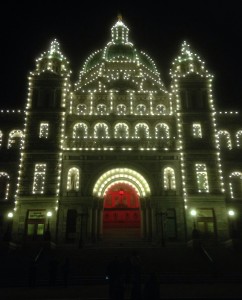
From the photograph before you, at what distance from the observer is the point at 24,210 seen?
33.7 meters

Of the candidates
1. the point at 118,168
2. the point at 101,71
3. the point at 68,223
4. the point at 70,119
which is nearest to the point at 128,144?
the point at 118,168

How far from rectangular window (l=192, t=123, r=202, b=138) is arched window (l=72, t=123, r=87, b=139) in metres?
11.4

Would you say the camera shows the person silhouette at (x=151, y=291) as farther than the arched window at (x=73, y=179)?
No

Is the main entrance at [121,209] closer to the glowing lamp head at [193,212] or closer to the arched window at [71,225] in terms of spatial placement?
the arched window at [71,225]

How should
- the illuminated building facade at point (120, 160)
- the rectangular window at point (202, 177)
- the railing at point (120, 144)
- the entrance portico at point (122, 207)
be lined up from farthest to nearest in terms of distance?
the railing at point (120, 144) → the rectangular window at point (202, 177) → the entrance portico at point (122, 207) → the illuminated building facade at point (120, 160)

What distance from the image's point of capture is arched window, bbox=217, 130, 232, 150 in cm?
4016

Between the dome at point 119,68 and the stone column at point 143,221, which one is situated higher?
the dome at point 119,68

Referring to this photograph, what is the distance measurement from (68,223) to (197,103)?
Result: 18.5 meters

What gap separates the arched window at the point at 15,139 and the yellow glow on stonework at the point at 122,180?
33.7ft

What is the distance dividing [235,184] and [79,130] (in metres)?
17.5

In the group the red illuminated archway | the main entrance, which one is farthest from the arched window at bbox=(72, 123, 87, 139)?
the red illuminated archway

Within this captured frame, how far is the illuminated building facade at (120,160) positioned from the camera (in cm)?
3409

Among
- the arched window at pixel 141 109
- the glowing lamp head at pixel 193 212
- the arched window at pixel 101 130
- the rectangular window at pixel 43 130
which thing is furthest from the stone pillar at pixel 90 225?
the arched window at pixel 141 109

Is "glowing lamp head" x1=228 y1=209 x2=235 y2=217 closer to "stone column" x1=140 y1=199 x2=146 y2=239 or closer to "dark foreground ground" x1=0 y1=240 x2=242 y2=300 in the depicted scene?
"dark foreground ground" x1=0 y1=240 x2=242 y2=300
